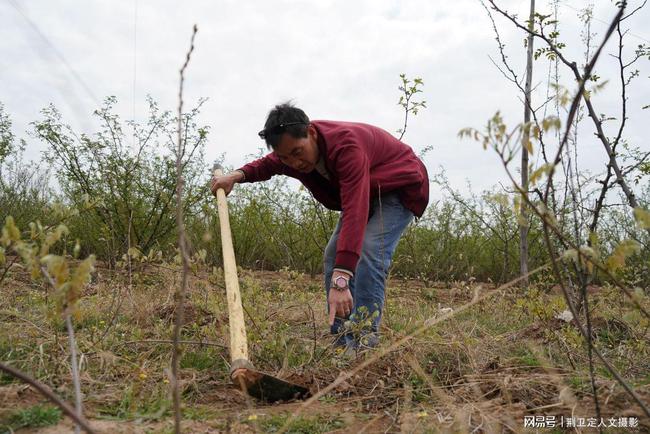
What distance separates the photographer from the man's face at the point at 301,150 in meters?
2.83

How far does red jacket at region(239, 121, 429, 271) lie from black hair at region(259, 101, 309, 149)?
0.57ft

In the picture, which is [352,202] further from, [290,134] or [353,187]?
[290,134]

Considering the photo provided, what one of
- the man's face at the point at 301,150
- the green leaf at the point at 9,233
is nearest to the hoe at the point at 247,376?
the man's face at the point at 301,150

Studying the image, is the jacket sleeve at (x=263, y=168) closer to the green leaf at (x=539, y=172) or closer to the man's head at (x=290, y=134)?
the man's head at (x=290, y=134)

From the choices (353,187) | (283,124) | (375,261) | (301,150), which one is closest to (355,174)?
(353,187)

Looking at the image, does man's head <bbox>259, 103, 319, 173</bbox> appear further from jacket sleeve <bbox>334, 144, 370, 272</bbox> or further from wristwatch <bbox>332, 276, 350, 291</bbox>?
→ wristwatch <bbox>332, 276, 350, 291</bbox>

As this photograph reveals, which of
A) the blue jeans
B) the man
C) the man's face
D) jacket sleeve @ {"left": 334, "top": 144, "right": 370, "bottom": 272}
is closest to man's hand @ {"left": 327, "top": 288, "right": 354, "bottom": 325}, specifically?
the man

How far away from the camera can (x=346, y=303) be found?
2.57 metres

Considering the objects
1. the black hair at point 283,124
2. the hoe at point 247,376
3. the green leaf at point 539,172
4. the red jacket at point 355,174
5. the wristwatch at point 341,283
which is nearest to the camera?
the green leaf at point 539,172

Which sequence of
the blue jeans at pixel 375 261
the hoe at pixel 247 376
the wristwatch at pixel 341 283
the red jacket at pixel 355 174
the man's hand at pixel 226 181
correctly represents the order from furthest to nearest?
the man's hand at pixel 226 181 → the blue jeans at pixel 375 261 → the red jacket at pixel 355 174 → the wristwatch at pixel 341 283 → the hoe at pixel 247 376

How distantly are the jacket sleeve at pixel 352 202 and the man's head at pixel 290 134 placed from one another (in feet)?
0.58

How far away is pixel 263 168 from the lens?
3.60 m

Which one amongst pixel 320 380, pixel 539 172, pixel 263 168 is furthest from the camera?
pixel 263 168

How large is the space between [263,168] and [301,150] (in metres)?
0.77
